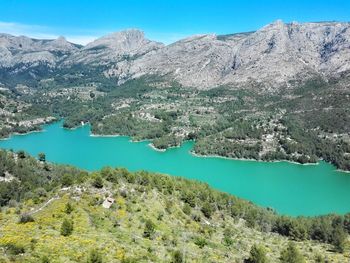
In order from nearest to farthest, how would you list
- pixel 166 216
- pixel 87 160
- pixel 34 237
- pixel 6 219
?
pixel 34 237
pixel 6 219
pixel 166 216
pixel 87 160

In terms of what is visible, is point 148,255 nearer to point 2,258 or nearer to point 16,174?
point 2,258

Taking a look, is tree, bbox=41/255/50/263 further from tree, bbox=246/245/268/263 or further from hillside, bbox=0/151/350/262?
tree, bbox=246/245/268/263

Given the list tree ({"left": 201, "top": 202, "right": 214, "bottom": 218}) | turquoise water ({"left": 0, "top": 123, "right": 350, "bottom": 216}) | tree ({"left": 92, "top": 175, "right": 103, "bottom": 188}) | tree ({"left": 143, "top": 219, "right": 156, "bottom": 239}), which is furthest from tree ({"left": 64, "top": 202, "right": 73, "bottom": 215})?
turquoise water ({"left": 0, "top": 123, "right": 350, "bottom": 216})

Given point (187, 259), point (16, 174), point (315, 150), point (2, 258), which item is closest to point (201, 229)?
point (187, 259)

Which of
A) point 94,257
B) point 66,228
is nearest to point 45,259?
point 94,257

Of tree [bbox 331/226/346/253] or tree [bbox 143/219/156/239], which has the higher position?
tree [bbox 143/219/156/239]

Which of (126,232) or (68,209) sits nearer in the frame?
(126,232)

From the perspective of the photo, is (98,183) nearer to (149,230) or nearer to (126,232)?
(126,232)

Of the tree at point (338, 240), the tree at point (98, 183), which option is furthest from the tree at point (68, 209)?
the tree at point (338, 240)

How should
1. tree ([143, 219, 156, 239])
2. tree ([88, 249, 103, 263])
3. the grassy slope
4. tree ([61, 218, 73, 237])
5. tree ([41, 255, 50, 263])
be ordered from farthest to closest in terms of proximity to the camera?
tree ([143, 219, 156, 239]) → tree ([61, 218, 73, 237]) → the grassy slope → tree ([88, 249, 103, 263]) → tree ([41, 255, 50, 263])
